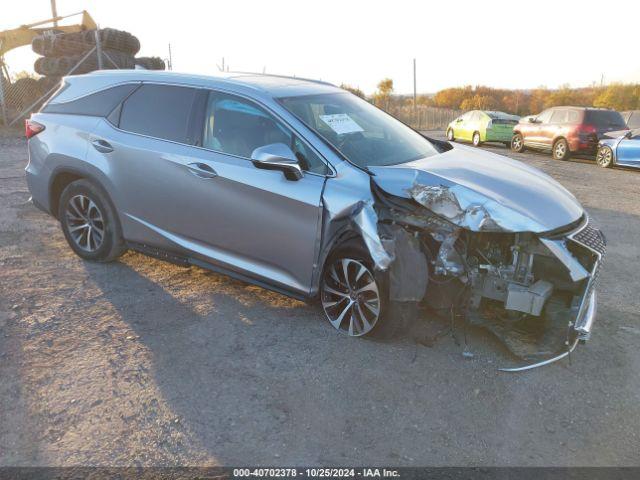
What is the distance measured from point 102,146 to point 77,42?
16124 millimetres

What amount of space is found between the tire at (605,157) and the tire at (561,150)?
1.00 m

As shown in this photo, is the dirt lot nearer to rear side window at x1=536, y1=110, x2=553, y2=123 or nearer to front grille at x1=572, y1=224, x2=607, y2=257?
front grille at x1=572, y1=224, x2=607, y2=257

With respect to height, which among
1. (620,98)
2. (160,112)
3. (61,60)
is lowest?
(160,112)

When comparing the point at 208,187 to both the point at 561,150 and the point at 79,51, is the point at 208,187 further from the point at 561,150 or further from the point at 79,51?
the point at 79,51

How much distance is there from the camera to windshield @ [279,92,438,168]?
397cm

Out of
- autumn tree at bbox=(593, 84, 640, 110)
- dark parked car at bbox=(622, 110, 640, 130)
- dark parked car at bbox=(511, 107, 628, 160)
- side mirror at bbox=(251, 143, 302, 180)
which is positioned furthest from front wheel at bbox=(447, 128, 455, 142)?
autumn tree at bbox=(593, 84, 640, 110)

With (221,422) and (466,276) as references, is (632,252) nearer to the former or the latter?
(466,276)

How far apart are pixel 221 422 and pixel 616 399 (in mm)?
2328

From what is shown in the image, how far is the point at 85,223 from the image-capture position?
5.06 m

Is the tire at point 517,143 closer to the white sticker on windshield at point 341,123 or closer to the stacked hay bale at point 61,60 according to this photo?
the stacked hay bale at point 61,60

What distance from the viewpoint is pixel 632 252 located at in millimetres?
6086

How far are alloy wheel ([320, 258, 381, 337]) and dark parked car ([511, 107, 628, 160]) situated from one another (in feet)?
43.0

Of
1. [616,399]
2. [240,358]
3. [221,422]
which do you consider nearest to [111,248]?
[240,358]

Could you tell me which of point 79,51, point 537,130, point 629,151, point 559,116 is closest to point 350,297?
point 629,151
